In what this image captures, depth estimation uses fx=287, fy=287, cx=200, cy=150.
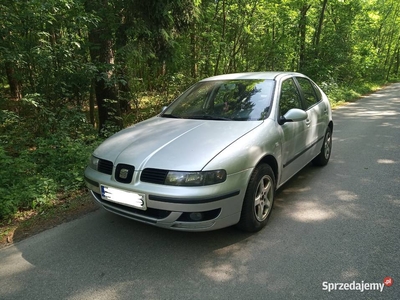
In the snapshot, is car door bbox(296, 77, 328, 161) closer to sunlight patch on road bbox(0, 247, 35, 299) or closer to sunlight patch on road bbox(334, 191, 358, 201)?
sunlight patch on road bbox(334, 191, 358, 201)

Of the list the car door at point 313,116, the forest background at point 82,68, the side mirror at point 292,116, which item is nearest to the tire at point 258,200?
the side mirror at point 292,116

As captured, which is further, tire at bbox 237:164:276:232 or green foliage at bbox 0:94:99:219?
green foliage at bbox 0:94:99:219

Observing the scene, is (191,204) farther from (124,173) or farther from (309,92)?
(309,92)

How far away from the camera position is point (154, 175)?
2592 millimetres

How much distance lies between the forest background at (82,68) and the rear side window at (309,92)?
366 centimetres

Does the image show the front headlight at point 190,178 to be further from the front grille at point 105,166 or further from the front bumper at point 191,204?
the front grille at point 105,166

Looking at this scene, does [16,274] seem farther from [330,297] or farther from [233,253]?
[330,297]

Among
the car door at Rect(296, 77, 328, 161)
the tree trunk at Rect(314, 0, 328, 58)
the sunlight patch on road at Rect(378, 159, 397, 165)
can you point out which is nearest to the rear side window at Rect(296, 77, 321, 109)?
the car door at Rect(296, 77, 328, 161)

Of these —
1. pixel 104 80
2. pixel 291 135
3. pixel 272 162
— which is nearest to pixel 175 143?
pixel 272 162

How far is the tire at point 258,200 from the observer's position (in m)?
2.83

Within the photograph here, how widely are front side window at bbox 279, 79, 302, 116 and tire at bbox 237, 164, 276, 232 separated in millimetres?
897

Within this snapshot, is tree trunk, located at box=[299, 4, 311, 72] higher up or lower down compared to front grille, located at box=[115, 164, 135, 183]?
higher up

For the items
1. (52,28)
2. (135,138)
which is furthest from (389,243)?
(52,28)

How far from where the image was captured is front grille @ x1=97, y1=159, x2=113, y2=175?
2902mm
